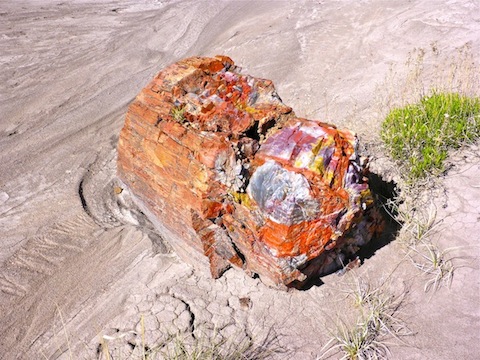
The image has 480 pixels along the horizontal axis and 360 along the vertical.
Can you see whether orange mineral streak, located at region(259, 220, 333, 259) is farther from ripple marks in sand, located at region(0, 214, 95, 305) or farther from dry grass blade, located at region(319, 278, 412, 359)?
ripple marks in sand, located at region(0, 214, 95, 305)

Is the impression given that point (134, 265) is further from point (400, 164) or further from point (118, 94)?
point (118, 94)

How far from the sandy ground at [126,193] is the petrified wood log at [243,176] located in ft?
1.11

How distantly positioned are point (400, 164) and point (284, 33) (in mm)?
4136

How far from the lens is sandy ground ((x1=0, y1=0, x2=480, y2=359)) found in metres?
3.45

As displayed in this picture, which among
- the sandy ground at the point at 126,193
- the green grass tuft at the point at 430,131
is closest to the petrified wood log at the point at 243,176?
the sandy ground at the point at 126,193

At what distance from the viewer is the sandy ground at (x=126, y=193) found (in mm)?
3447

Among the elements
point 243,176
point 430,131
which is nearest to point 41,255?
point 243,176

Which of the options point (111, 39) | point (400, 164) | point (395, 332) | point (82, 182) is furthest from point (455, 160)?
A: point (111, 39)

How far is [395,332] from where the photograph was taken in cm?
323

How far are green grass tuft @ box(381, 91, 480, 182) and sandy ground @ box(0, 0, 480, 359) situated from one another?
0.70 ft

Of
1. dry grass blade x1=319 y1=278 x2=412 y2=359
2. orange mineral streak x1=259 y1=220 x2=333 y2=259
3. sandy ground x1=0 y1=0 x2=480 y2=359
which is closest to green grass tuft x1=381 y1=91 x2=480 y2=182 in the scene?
sandy ground x1=0 y1=0 x2=480 y2=359

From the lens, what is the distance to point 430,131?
176 inches

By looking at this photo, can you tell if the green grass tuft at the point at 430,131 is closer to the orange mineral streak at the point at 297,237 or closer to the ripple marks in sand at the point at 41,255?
the orange mineral streak at the point at 297,237

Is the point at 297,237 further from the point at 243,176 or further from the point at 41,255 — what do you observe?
the point at 41,255
